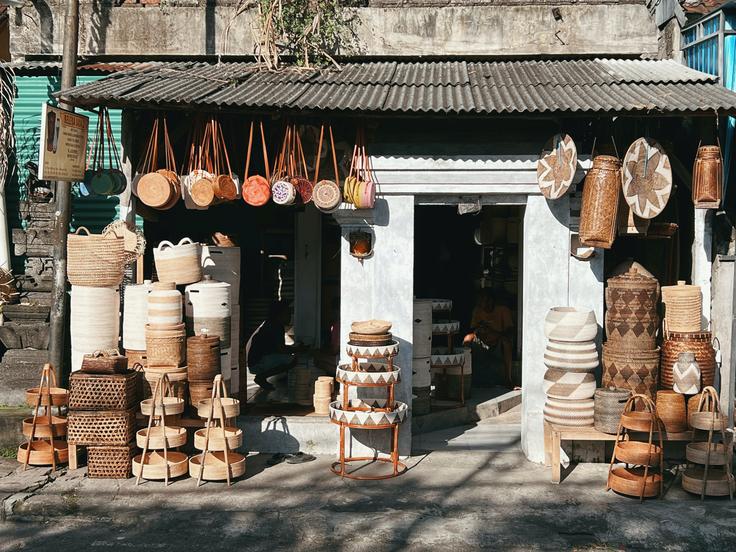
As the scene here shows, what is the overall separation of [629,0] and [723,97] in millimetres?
3566

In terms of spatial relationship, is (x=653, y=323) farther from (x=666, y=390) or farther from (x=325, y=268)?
(x=325, y=268)

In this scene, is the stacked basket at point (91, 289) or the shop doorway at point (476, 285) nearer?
the stacked basket at point (91, 289)

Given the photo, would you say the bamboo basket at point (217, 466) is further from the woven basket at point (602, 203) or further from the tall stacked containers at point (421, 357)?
the woven basket at point (602, 203)

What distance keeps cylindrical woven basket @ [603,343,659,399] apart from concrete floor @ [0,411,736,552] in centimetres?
97

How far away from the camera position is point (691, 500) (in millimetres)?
7617

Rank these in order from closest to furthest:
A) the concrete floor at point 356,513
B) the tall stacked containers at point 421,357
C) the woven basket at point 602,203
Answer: the concrete floor at point 356,513
the woven basket at point 602,203
the tall stacked containers at point 421,357

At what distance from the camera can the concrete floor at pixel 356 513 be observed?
6.75 m

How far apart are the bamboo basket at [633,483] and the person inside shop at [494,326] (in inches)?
158

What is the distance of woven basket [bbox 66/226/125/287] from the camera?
8836 mm

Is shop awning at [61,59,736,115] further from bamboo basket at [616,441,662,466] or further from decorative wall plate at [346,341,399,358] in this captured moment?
bamboo basket at [616,441,662,466]

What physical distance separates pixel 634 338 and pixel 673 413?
2.73 ft

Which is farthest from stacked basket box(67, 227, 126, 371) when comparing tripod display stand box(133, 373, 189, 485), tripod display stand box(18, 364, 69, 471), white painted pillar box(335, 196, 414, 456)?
white painted pillar box(335, 196, 414, 456)

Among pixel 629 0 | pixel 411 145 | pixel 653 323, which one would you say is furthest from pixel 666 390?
pixel 629 0

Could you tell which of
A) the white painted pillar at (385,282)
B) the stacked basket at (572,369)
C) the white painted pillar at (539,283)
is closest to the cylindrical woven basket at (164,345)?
the white painted pillar at (385,282)
